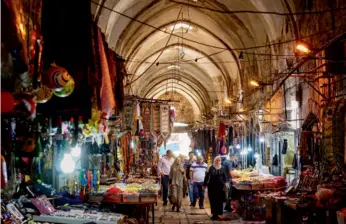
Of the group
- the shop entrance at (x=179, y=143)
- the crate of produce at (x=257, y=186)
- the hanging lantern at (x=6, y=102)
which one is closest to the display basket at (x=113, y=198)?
the crate of produce at (x=257, y=186)

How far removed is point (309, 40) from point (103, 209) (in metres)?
6.52

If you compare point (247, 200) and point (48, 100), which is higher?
point (48, 100)

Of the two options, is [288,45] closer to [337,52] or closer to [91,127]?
[337,52]

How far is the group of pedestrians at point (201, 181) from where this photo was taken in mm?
12703

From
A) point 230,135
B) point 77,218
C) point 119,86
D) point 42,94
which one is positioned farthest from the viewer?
point 230,135

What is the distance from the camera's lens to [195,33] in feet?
71.5

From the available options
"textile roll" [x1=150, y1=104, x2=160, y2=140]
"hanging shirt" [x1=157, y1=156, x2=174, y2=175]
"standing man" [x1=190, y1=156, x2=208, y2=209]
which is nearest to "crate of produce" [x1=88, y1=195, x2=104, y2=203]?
"standing man" [x1=190, y1=156, x2=208, y2=209]

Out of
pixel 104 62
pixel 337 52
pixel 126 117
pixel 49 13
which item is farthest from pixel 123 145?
pixel 49 13

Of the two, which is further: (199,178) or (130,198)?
(199,178)

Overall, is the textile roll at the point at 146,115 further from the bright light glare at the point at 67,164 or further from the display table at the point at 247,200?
the bright light glare at the point at 67,164

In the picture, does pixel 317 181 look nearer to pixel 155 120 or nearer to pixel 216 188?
Answer: pixel 216 188

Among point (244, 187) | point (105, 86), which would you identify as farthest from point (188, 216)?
point (105, 86)

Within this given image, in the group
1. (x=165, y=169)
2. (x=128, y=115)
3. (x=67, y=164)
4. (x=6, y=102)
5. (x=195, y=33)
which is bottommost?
(x=165, y=169)

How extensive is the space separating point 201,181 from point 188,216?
1.93 m
